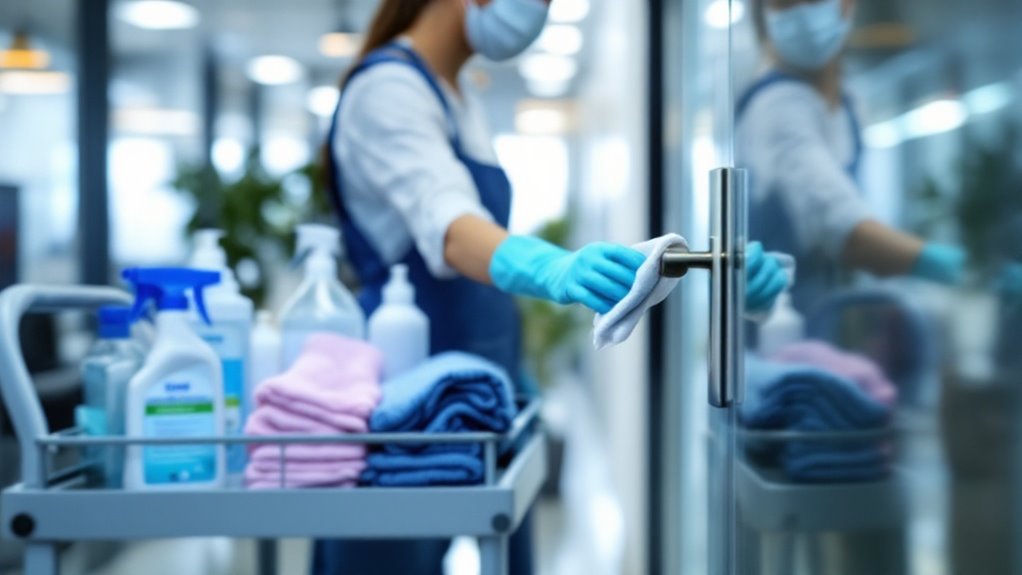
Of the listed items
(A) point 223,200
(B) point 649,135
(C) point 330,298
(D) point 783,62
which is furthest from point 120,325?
(A) point 223,200

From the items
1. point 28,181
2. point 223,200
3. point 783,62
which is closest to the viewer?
point 783,62

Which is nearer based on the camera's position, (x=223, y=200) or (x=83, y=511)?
(x=83, y=511)

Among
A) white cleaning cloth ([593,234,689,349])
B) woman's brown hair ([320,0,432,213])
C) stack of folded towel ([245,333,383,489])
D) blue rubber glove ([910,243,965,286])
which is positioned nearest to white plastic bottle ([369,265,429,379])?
stack of folded towel ([245,333,383,489])

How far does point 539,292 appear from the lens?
104 centimetres

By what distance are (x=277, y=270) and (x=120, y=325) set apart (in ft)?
8.82

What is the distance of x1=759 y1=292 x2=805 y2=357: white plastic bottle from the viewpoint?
0.85 metres

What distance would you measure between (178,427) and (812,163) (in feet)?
2.04

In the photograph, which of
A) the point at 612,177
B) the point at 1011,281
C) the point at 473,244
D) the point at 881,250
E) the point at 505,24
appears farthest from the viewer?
the point at 612,177

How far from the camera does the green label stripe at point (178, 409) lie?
0.94 m

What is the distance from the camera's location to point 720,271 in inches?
27.3

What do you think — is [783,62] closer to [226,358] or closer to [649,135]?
[226,358]

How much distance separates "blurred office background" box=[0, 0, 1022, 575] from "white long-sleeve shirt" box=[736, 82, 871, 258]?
38 millimetres

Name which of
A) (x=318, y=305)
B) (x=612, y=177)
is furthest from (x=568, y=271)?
(x=612, y=177)

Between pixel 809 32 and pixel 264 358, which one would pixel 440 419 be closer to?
pixel 264 358
